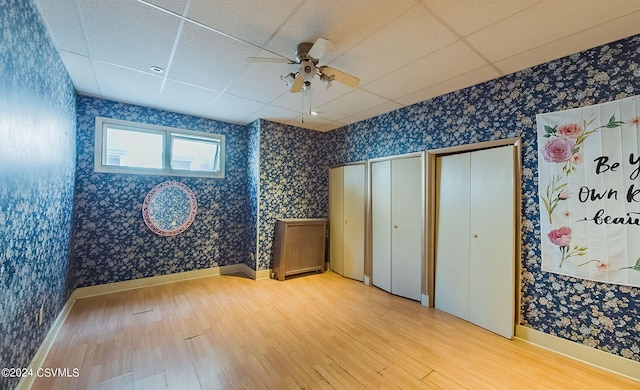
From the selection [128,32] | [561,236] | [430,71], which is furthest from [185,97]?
[561,236]

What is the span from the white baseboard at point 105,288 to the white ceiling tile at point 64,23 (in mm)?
2460

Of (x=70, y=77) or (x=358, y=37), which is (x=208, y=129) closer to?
(x=70, y=77)

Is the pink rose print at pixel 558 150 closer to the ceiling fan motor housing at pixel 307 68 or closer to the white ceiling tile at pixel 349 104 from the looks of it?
the white ceiling tile at pixel 349 104

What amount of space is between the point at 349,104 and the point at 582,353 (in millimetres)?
3355

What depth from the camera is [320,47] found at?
179 cm

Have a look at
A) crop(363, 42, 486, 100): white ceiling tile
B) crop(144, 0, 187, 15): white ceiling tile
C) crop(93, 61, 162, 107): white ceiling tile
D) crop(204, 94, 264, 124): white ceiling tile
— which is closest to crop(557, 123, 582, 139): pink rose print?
crop(363, 42, 486, 100): white ceiling tile

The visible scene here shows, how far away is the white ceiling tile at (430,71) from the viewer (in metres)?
2.13

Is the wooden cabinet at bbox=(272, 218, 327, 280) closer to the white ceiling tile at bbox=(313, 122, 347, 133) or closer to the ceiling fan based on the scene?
the white ceiling tile at bbox=(313, 122, 347, 133)

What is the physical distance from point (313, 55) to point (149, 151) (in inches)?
121

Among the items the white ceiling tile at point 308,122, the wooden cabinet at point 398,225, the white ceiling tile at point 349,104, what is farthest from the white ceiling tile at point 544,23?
the white ceiling tile at point 308,122

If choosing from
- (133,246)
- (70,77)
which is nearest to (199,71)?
(70,77)

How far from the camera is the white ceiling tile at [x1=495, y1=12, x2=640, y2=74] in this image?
1.75 meters

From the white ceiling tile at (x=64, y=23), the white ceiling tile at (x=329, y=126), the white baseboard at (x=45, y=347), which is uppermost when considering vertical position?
the white ceiling tile at (x=329, y=126)

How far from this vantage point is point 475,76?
99.0 inches
